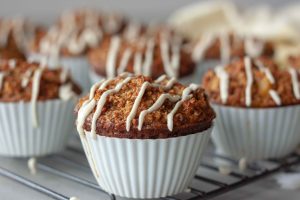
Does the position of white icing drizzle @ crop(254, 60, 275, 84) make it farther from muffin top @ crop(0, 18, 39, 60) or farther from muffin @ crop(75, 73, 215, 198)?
muffin top @ crop(0, 18, 39, 60)

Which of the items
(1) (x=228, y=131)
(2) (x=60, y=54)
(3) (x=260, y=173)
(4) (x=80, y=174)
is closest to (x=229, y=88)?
(1) (x=228, y=131)

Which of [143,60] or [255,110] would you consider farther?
[143,60]

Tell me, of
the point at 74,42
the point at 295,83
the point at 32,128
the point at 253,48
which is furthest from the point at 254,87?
the point at 74,42

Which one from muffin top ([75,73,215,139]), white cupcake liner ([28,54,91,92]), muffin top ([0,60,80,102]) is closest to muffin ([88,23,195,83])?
white cupcake liner ([28,54,91,92])

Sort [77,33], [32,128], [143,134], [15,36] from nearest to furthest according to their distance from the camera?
[143,134] → [32,128] → [77,33] → [15,36]

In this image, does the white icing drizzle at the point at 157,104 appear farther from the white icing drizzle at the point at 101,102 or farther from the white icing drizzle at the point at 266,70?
the white icing drizzle at the point at 266,70

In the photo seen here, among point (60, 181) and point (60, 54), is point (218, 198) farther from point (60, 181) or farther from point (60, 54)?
point (60, 54)

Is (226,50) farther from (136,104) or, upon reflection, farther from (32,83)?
(136,104)
